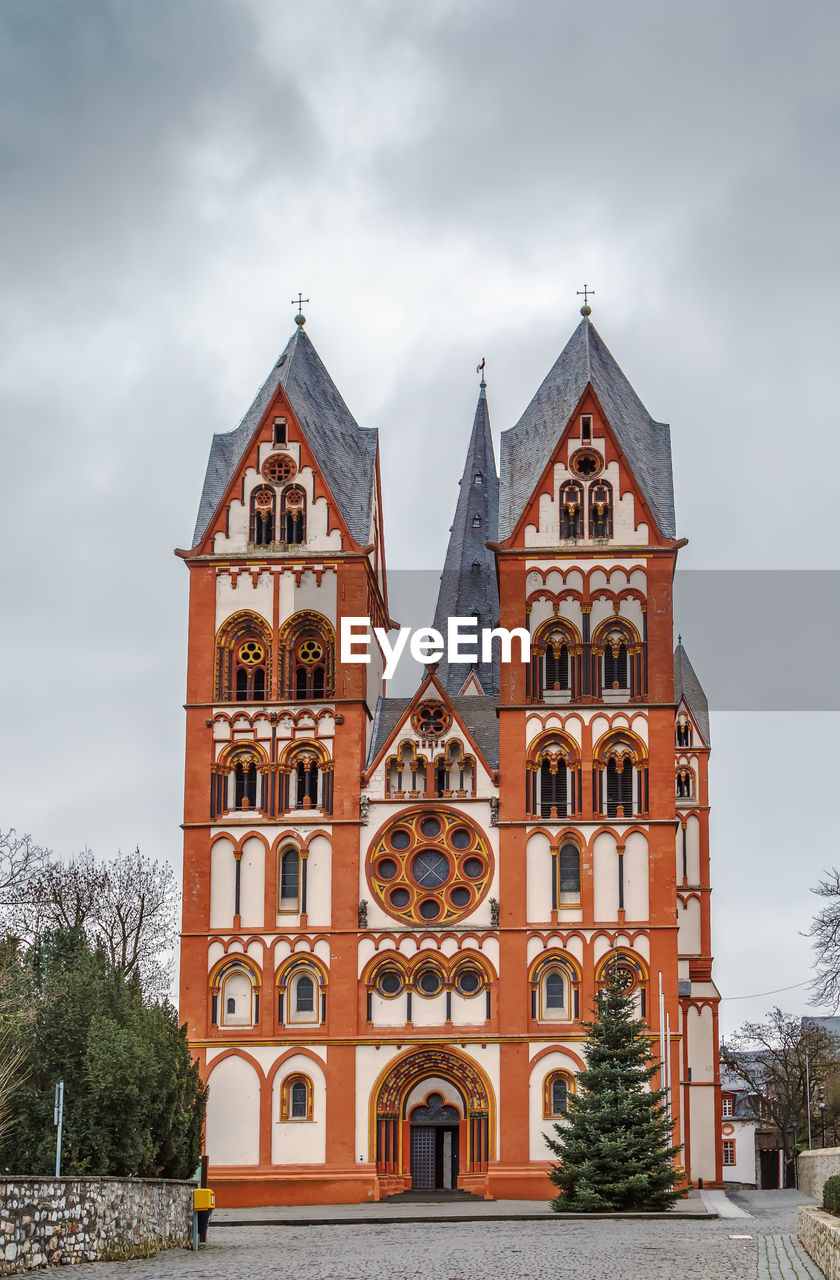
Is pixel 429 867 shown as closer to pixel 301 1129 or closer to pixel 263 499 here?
pixel 301 1129

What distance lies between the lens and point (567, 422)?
59.1 metres

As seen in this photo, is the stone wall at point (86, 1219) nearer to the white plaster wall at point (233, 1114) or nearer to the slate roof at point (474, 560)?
the white plaster wall at point (233, 1114)

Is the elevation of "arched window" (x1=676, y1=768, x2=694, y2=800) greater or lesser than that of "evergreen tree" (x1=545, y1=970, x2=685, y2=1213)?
greater

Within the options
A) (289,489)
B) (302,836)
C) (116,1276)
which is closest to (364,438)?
(289,489)

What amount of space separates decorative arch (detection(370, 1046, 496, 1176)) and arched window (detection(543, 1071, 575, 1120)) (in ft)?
4.90

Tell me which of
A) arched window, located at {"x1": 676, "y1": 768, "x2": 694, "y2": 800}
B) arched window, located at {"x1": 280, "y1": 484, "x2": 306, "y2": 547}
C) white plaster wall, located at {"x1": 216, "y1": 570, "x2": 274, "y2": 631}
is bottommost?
arched window, located at {"x1": 676, "y1": 768, "x2": 694, "y2": 800}

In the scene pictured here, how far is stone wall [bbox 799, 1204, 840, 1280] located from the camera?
2247 cm

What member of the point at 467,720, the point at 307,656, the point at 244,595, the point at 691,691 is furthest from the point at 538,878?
the point at 691,691

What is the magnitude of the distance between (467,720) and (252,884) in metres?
9.24

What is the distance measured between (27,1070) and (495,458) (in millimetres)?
47479

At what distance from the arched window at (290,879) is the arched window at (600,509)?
43.9ft

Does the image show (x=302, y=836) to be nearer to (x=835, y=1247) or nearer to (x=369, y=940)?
(x=369, y=940)

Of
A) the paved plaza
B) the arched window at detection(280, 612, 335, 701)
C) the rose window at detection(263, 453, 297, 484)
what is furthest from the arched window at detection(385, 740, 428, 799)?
the paved plaza

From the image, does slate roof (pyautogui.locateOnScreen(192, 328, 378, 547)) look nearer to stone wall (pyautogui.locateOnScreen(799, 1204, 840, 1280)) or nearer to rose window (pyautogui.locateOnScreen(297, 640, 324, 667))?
rose window (pyautogui.locateOnScreen(297, 640, 324, 667))
